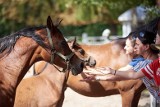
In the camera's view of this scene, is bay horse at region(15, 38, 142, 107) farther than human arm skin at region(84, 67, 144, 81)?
Yes

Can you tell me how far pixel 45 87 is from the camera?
679cm

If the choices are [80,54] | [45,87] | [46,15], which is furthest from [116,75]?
[46,15]

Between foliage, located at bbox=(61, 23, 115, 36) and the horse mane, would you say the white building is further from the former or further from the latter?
foliage, located at bbox=(61, 23, 115, 36)

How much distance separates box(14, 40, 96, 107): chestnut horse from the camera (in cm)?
641

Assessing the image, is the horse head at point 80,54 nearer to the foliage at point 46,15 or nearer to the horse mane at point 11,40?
the horse mane at point 11,40

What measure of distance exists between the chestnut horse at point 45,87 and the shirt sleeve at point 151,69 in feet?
6.11

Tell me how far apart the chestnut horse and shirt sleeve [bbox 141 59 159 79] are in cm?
186

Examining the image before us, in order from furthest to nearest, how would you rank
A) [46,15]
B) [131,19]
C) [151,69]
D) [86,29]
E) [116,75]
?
[86,29] → [46,15] → [131,19] → [116,75] → [151,69]

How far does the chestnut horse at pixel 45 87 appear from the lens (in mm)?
6406

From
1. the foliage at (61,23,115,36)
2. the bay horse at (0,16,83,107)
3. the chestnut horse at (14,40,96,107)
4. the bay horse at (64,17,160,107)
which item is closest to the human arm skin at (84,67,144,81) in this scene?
the bay horse at (0,16,83,107)

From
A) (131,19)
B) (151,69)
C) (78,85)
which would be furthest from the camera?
(131,19)

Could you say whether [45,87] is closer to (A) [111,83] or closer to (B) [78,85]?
(B) [78,85]

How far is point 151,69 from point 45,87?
2.45 m

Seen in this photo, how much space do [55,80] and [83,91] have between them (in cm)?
94
